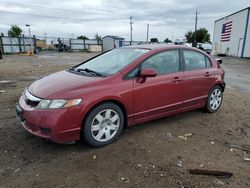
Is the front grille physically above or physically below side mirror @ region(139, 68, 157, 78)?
below

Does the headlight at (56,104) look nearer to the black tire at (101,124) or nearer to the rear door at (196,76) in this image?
the black tire at (101,124)

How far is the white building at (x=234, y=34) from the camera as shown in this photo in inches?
1158

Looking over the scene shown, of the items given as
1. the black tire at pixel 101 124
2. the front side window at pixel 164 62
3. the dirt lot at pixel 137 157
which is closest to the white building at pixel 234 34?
the front side window at pixel 164 62

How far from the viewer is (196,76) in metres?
4.66

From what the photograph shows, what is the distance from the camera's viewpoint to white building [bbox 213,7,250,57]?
Answer: 2941cm

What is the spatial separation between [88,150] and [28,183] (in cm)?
98

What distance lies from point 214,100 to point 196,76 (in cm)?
97

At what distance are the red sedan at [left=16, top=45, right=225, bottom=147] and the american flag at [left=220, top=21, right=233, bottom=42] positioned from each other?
114 feet

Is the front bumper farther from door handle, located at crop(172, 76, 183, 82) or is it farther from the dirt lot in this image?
door handle, located at crop(172, 76, 183, 82)

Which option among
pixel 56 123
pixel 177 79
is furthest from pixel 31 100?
pixel 177 79

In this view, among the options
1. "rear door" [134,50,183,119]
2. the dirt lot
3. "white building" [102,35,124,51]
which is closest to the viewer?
the dirt lot

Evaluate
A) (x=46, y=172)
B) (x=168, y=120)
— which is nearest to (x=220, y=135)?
(x=168, y=120)

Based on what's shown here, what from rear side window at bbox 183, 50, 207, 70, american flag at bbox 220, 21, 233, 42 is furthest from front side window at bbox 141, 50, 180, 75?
american flag at bbox 220, 21, 233, 42

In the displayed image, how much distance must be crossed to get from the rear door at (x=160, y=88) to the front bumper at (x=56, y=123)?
42.2 inches
